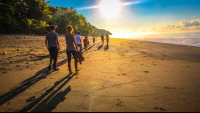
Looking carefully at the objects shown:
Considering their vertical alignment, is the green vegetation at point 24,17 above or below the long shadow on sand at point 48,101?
above

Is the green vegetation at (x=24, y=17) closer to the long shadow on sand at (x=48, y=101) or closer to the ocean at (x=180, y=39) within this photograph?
the long shadow on sand at (x=48, y=101)

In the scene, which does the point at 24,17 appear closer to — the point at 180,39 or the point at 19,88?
the point at 19,88

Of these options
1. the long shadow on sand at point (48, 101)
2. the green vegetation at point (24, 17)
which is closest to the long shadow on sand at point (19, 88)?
the long shadow on sand at point (48, 101)

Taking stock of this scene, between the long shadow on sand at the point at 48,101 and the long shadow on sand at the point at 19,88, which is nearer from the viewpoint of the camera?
the long shadow on sand at the point at 48,101

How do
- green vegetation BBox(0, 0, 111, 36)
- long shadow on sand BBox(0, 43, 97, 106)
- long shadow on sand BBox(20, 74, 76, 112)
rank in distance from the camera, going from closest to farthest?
long shadow on sand BBox(20, 74, 76, 112) < long shadow on sand BBox(0, 43, 97, 106) < green vegetation BBox(0, 0, 111, 36)

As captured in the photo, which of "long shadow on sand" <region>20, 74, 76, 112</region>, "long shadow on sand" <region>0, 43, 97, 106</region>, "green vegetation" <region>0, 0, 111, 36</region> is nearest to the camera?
"long shadow on sand" <region>20, 74, 76, 112</region>

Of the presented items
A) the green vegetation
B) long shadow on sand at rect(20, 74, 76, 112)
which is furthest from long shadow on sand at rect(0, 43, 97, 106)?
the green vegetation

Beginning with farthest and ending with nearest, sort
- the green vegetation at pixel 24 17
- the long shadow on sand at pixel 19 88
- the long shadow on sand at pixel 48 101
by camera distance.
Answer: the green vegetation at pixel 24 17 → the long shadow on sand at pixel 19 88 → the long shadow on sand at pixel 48 101

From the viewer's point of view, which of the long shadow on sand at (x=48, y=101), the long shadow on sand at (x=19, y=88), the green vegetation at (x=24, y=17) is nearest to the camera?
→ the long shadow on sand at (x=48, y=101)

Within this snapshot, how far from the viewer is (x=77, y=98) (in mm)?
2727

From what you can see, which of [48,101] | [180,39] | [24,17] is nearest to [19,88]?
[48,101]

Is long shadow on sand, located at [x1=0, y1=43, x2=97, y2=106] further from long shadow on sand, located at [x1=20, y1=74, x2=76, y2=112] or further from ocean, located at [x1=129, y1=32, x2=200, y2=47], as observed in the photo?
ocean, located at [x1=129, y1=32, x2=200, y2=47]

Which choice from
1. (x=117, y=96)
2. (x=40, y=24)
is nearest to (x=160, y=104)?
(x=117, y=96)

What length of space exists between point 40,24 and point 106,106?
2505 centimetres
